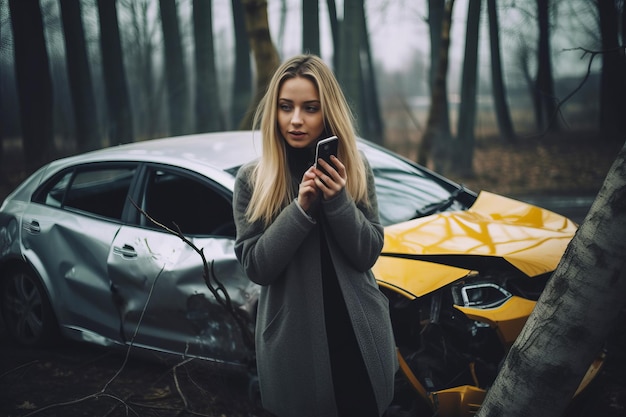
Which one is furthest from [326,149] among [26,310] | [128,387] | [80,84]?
[80,84]

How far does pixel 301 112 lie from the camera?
2043 mm

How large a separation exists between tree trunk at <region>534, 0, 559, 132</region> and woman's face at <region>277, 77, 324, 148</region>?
685 centimetres

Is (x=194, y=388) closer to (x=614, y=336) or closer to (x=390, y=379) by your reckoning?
(x=390, y=379)

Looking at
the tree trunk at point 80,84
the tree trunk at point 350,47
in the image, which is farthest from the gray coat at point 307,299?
the tree trunk at point 80,84

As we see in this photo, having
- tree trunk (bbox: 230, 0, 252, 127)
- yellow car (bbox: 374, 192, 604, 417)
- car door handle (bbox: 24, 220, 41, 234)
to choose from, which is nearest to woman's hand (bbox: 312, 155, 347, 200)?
yellow car (bbox: 374, 192, 604, 417)

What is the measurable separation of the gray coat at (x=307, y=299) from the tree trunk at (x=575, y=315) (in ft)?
1.64

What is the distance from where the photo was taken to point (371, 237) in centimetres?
203

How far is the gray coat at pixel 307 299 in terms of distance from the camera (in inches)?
76.2

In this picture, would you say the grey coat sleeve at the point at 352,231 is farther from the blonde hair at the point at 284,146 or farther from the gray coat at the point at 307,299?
the blonde hair at the point at 284,146

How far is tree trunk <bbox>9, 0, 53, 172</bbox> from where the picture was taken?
900 centimetres

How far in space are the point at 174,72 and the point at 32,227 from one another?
40.2 feet

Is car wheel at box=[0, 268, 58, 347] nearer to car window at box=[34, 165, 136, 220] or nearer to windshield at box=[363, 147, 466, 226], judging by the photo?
car window at box=[34, 165, 136, 220]

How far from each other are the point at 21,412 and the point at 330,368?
2355 mm

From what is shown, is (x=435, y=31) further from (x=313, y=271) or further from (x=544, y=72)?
(x=313, y=271)
